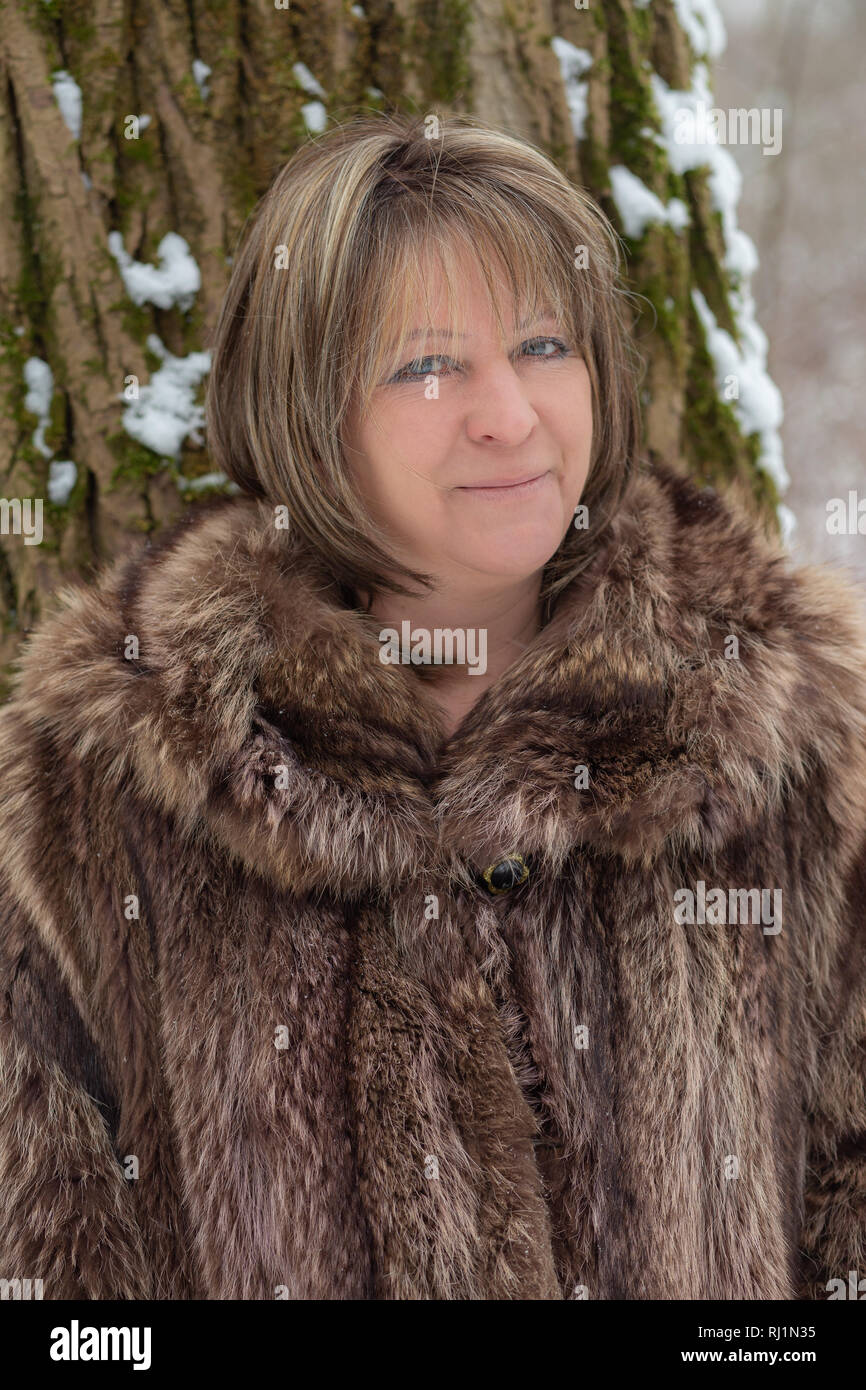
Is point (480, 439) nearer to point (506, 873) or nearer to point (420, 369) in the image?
point (420, 369)

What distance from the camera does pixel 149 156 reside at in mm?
2266

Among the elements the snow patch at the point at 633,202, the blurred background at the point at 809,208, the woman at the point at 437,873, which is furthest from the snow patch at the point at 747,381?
the blurred background at the point at 809,208

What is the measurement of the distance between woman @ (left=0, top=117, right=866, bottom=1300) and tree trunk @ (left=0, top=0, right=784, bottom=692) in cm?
48

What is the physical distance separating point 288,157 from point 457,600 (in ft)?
3.30

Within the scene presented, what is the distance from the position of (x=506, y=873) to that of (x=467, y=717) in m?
0.27

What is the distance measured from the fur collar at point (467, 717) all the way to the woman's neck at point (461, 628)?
4.7 inches

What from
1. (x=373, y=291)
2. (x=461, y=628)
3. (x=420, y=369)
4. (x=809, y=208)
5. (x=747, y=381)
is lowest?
(x=461, y=628)

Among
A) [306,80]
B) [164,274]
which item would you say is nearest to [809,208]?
[306,80]

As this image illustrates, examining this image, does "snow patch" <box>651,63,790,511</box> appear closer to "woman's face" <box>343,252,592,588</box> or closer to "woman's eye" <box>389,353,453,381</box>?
"woman's face" <box>343,252,592,588</box>

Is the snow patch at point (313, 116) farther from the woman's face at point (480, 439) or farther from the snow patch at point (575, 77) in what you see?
the woman's face at point (480, 439)

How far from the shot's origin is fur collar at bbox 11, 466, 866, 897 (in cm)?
167

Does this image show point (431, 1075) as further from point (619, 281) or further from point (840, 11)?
point (840, 11)
